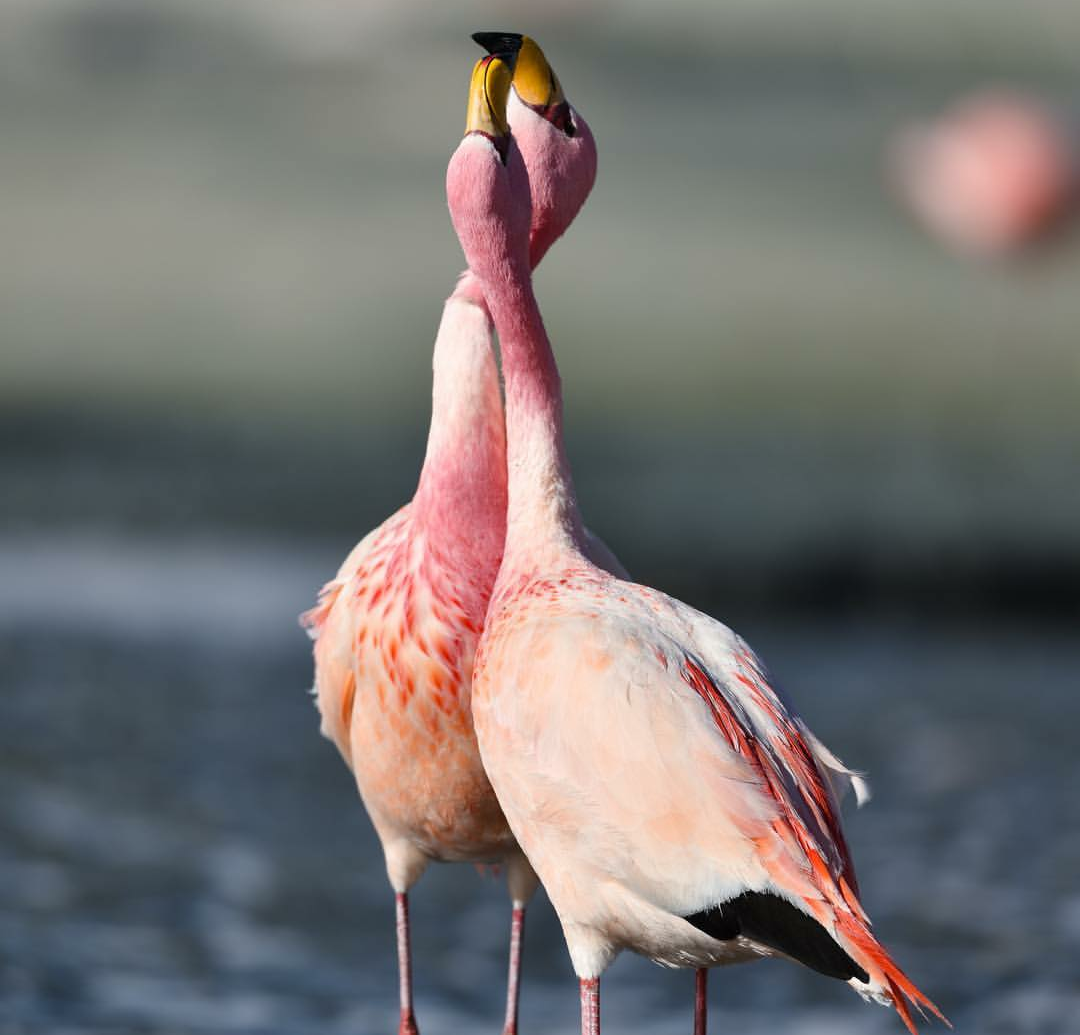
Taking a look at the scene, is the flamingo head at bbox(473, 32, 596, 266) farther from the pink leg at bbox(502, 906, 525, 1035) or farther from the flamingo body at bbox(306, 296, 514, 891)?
the pink leg at bbox(502, 906, 525, 1035)

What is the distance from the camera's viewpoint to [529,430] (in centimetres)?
334

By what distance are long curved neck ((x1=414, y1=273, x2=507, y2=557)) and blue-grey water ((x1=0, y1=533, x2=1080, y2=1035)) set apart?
71.3 inches

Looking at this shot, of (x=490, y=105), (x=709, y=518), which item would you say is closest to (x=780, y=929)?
(x=490, y=105)

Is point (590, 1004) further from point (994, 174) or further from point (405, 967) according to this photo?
point (994, 174)

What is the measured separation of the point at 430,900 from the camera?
19.4 feet

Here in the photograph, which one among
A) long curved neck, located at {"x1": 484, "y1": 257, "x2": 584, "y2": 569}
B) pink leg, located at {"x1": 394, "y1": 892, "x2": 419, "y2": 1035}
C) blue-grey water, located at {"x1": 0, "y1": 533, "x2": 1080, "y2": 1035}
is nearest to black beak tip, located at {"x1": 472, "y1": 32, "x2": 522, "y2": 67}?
long curved neck, located at {"x1": 484, "y1": 257, "x2": 584, "y2": 569}

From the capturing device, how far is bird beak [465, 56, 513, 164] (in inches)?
127

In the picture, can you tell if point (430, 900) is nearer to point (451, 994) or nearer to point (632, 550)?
point (451, 994)

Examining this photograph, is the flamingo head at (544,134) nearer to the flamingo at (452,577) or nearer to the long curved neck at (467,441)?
the flamingo at (452,577)

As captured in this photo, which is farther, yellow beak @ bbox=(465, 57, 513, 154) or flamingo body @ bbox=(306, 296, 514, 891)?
flamingo body @ bbox=(306, 296, 514, 891)

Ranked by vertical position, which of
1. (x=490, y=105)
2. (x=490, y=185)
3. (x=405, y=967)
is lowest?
(x=405, y=967)

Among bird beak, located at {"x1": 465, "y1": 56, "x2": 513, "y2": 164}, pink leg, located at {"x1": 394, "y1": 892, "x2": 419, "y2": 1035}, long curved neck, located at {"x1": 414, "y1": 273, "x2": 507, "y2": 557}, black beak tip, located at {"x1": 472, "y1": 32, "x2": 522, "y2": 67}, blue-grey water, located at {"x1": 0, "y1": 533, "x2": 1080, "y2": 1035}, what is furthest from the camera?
blue-grey water, located at {"x1": 0, "y1": 533, "x2": 1080, "y2": 1035}

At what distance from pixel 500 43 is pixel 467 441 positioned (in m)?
0.75

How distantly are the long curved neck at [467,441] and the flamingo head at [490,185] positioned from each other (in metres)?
0.22
